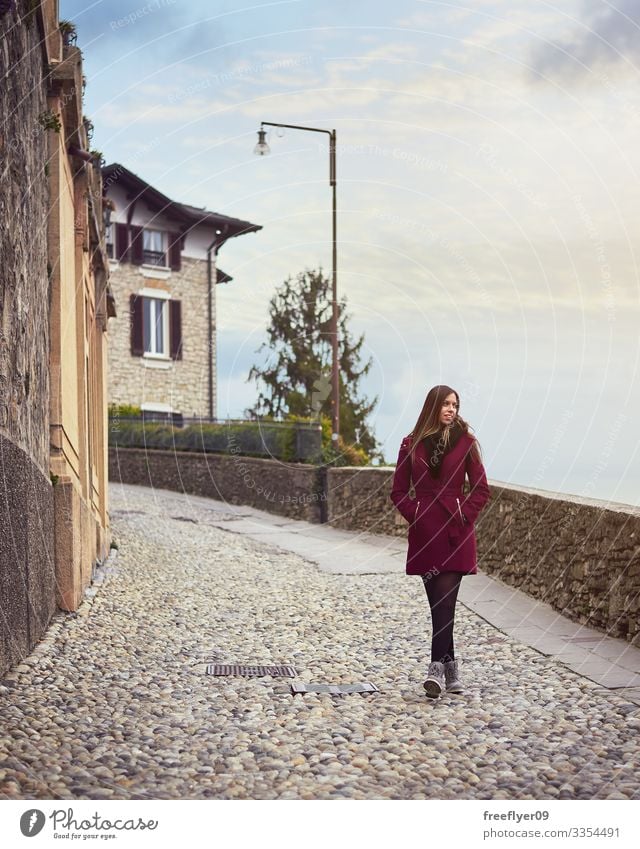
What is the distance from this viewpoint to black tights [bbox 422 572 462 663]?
5434 millimetres

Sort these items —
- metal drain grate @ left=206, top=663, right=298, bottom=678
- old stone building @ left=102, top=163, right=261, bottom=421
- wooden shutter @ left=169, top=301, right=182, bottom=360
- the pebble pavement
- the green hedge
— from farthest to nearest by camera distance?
wooden shutter @ left=169, top=301, right=182, bottom=360 < old stone building @ left=102, top=163, right=261, bottom=421 < the green hedge < metal drain grate @ left=206, top=663, right=298, bottom=678 < the pebble pavement

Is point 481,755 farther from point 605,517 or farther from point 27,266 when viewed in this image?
point 27,266

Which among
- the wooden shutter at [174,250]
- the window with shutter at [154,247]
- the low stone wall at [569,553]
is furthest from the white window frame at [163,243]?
the low stone wall at [569,553]

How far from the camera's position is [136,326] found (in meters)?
27.2

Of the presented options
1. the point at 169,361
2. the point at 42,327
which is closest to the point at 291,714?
the point at 42,327

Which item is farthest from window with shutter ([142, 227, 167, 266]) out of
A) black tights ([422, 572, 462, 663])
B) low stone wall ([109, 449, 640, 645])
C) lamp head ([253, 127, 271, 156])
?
black tights ([422, 572, 462, 663])

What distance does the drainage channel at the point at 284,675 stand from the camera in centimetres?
561

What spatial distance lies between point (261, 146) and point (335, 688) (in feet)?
41.3

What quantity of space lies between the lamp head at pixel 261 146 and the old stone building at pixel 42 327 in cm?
621

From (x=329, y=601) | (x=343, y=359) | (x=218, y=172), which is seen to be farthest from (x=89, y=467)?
(x=343, y=359)

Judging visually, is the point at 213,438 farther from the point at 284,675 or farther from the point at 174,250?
the point at 284,675

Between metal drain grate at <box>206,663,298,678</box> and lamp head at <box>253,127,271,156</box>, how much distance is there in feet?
39.2

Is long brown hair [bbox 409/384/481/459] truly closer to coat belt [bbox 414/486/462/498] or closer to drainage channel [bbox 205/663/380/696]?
coat belt [bbox 414/486/462/498]
